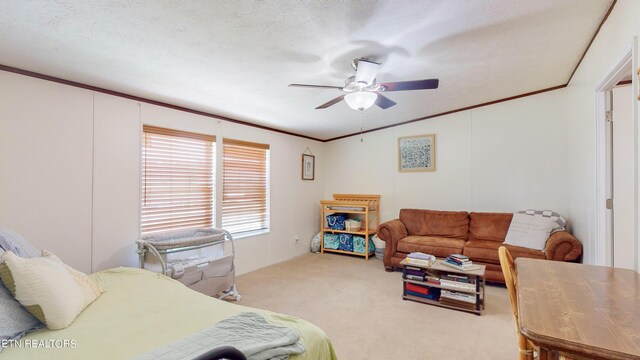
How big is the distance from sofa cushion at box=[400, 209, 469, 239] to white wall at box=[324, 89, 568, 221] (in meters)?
0.30

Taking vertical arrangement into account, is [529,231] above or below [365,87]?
below

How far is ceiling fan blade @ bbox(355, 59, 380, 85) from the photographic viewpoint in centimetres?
230

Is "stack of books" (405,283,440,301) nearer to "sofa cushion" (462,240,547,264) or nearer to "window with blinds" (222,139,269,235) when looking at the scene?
"sofa cushion" (462,240,547,264)

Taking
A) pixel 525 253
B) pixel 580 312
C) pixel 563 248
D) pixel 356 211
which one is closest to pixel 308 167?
pixel 356 211

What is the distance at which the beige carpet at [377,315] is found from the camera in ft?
7.10

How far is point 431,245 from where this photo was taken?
3.85 meters

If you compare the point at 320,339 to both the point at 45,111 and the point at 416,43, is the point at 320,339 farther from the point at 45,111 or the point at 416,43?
the point at 45,111

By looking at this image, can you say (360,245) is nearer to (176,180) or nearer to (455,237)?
(455,237)

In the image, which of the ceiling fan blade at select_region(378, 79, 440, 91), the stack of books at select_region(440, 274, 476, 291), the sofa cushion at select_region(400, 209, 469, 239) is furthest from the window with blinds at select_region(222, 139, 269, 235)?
the stack of books at select_region(440, 274, 476, 291)

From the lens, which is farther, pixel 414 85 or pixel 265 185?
pixel 265 185

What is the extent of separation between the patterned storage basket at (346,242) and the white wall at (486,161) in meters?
0.75

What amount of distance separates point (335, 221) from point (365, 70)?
10.7ft

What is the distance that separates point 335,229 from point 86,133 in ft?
12.3

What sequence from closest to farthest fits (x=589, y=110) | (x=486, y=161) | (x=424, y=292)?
(x=589, y=110) < (x=424, y=292) < (x=486, y=161)
